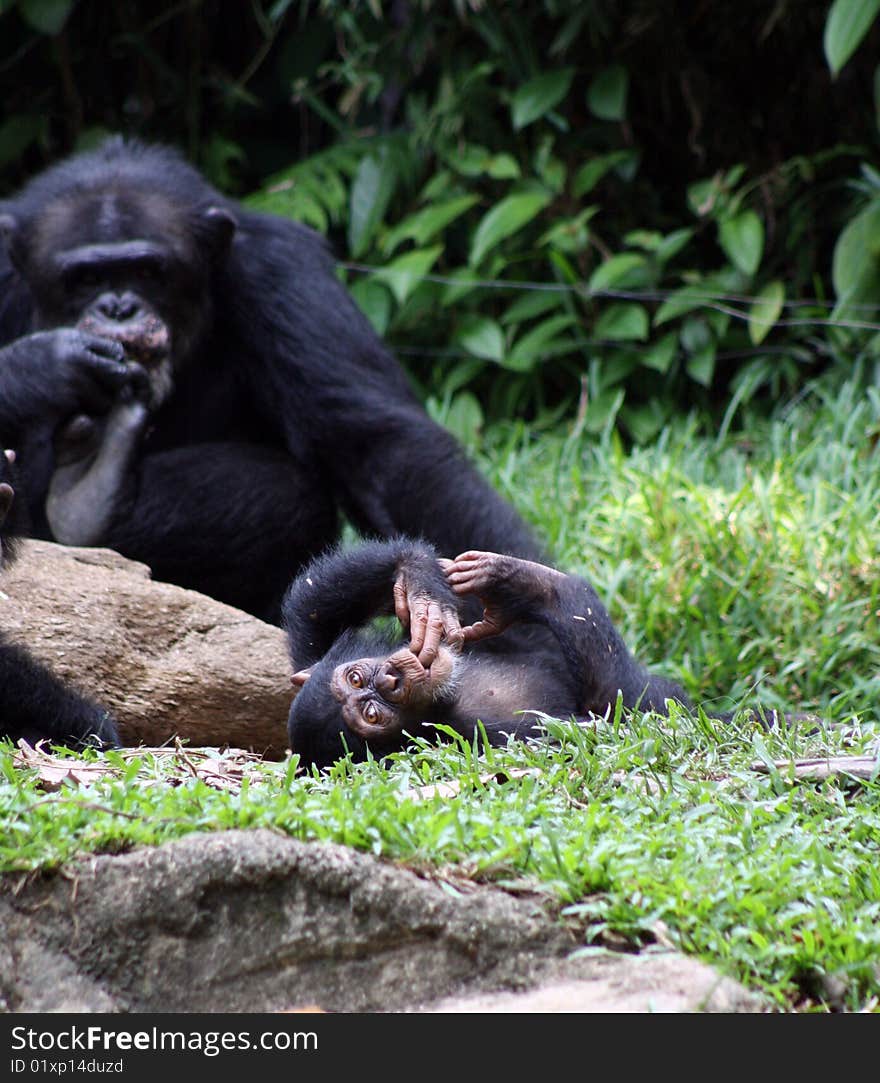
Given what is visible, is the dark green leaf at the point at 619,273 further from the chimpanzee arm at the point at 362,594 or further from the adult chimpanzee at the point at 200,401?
the chimpanzee arm at the point at 362,594

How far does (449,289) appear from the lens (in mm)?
8297

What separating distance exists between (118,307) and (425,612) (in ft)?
7.99

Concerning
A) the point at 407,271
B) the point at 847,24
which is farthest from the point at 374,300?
the point at 847,24

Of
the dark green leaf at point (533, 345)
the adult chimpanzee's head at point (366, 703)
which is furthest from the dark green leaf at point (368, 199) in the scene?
the adult chimpanzee's head at point (366, 703)

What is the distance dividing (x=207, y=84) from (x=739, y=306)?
3.90 meters

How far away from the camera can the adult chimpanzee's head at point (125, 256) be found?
5695 mm

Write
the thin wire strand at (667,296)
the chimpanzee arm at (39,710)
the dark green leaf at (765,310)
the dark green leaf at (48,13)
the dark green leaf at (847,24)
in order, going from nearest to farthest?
the chimpanzee arm at (39,710), the dark green leaf at (847,24), the thin wire strand at (667,296), the dark green leaf at (765,310), the dark green leaf at (48,13)

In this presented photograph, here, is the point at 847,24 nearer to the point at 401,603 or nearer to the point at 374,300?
the point at 374,300

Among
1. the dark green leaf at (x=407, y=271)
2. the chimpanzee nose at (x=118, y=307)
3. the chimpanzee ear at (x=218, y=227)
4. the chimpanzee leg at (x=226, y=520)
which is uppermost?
the chimpanzee ear at (x=218, y=227)

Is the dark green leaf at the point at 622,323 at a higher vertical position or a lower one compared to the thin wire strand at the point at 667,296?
A: lower

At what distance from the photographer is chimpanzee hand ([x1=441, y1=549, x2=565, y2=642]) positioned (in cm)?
400

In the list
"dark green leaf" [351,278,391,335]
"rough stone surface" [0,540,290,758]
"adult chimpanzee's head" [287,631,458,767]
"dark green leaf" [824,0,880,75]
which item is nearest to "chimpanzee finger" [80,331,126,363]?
"rough stone surface" [0,540,290,758]

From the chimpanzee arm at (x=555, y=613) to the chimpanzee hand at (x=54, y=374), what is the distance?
195 cm

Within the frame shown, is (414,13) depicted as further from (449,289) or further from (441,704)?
(441,704)
